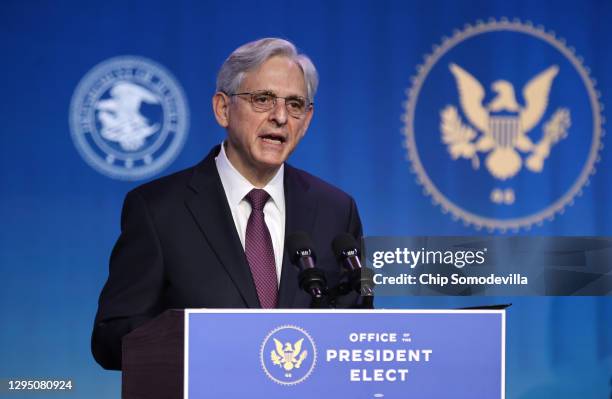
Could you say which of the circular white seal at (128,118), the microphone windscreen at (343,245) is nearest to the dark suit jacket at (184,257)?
the microphone windscreen at (343,245)

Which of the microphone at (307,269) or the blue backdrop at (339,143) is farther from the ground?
the blue backdrop at (339,143)

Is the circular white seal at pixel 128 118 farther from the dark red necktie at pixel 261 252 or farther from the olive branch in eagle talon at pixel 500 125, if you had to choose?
the dark red necktie at pixel 261 252

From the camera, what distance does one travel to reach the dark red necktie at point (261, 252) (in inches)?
88.3

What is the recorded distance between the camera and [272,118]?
2348 millimetres

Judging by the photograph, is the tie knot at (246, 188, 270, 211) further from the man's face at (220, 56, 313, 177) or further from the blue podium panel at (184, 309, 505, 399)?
the blue podium panel at (184, 309, 505, 399)

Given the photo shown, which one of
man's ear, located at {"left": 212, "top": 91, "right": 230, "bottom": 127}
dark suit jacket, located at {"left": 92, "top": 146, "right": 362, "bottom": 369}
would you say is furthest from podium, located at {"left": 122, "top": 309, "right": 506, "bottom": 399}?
man's ear, located at {"left": 212, "top": 91, "right": 230, "bottom": 127}

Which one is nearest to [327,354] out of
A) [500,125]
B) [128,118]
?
[128,118]

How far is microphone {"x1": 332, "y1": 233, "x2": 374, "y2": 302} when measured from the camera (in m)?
1.77

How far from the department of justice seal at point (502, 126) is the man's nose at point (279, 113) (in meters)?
1.98

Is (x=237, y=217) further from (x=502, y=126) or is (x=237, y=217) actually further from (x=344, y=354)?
(x=502, y=126)

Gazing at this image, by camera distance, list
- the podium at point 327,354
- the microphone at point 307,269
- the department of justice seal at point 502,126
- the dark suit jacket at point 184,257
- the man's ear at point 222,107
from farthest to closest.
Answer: the department of justice seal at point 502,126 < the man's ear at point 222,107 < the dark suit jacket at point 184,257 < the microphone at point 307,269 < the podium at point 327,354

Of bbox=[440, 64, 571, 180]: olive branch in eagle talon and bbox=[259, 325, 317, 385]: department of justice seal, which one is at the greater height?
bbox=[440, 64, 571, 180]: olive branch in eagle talon

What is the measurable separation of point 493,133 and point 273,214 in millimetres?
2136

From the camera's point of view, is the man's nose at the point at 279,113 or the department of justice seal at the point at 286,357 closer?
the department of justice seal at the point at 286,357
